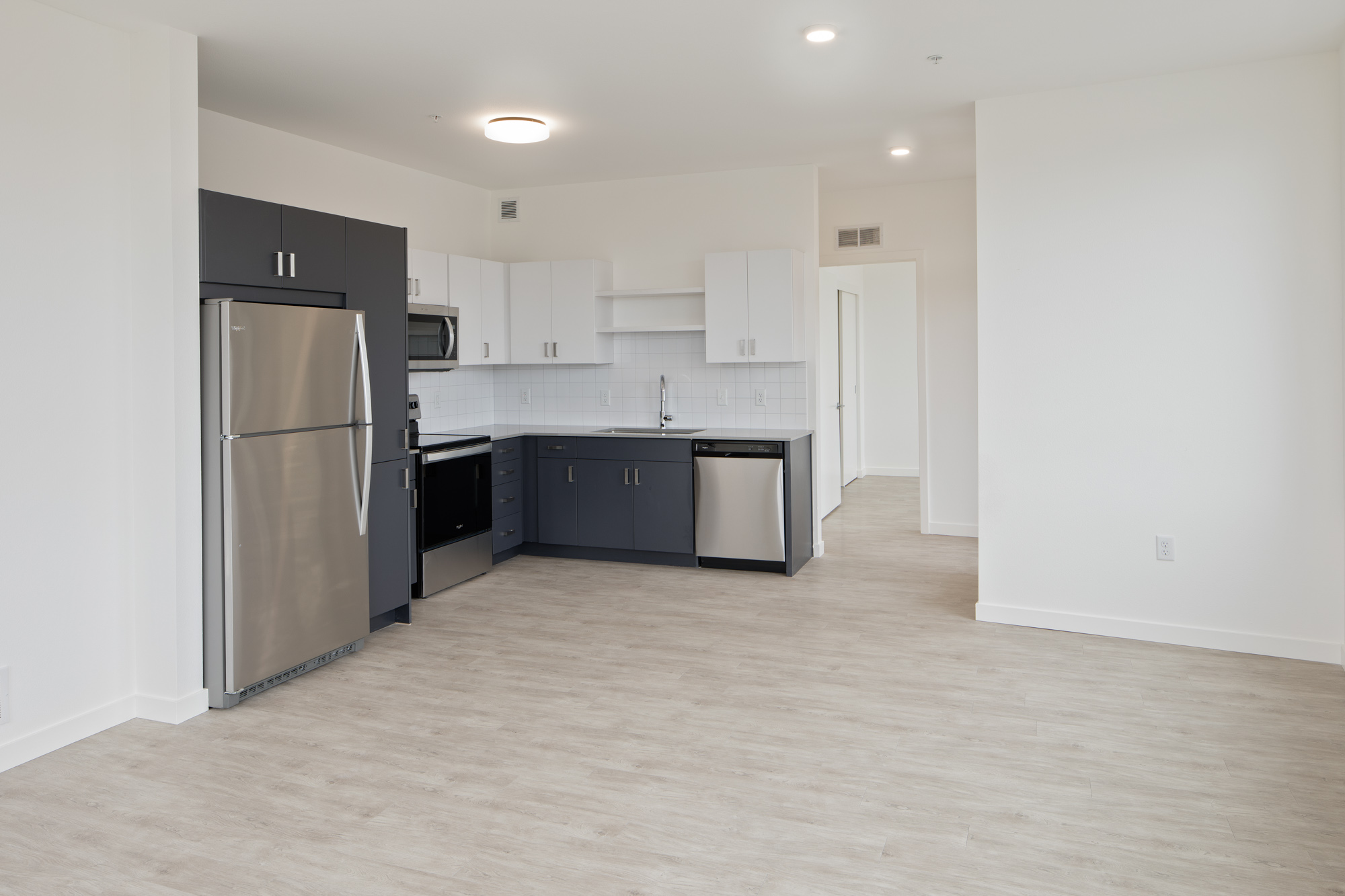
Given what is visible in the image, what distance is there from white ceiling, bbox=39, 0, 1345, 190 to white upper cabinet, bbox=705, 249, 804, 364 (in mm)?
751

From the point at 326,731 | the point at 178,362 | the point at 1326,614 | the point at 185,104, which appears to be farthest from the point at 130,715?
the point at 1326,614

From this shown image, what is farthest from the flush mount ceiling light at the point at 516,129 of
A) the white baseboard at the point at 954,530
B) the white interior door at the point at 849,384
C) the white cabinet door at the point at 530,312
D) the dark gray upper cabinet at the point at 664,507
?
the white interior door at the point at 849,384

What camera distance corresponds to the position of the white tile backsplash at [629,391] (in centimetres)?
600

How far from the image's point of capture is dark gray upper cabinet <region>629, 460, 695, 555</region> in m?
5.62

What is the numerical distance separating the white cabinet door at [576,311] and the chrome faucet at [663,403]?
1.49ft

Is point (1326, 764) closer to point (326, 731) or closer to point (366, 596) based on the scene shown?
point (326, 731)

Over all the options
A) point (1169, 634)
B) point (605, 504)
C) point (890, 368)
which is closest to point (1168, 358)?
point (1169, 634)

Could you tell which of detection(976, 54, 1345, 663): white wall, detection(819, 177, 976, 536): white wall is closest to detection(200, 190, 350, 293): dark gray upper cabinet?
detection(976, 54, 1345, 663): white wall

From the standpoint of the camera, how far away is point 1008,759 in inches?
115

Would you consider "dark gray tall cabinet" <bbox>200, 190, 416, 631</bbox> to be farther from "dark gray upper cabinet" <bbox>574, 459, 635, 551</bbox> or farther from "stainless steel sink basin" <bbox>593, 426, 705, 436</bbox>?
"stainless steel sink basin" <bbox>593, 426, 705, 436</bbox>

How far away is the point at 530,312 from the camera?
6.25 metres

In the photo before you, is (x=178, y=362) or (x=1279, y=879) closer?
(x=1279, y=879)

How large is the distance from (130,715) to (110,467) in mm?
956

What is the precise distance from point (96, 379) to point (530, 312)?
328 cm
